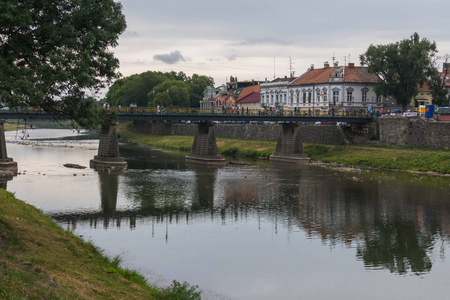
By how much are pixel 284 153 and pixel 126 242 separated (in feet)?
196

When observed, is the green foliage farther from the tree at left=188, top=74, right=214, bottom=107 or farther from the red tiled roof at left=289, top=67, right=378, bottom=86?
the tree at left=188, top=74, right=214, bottom=107

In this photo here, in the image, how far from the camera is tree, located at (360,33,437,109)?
9675cm

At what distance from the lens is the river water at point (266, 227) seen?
28859 mm

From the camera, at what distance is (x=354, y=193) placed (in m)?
57.2

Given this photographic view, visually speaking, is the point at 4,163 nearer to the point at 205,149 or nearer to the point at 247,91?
the point at 205,149

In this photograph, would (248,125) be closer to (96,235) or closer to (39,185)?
(39,185)

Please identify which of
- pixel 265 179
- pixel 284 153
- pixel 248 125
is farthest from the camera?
pixel 248 125

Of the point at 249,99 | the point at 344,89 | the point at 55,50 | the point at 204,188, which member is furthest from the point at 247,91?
the point at 55,50

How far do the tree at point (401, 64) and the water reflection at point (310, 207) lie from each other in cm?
3196

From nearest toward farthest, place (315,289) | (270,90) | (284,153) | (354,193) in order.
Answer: (315,289) < (354,193) < (284,153) < (270,90)

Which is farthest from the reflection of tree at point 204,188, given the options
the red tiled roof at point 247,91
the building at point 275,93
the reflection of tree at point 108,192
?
the red tiled roof at point 247,91

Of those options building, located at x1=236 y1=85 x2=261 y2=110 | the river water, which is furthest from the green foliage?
building, located at x1=236 y1=85 x2=261 y2=110

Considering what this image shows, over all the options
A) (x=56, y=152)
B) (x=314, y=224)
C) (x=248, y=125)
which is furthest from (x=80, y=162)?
(x=314, y=224)

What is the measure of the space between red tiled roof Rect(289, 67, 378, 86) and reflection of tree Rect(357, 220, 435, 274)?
2912 inches
